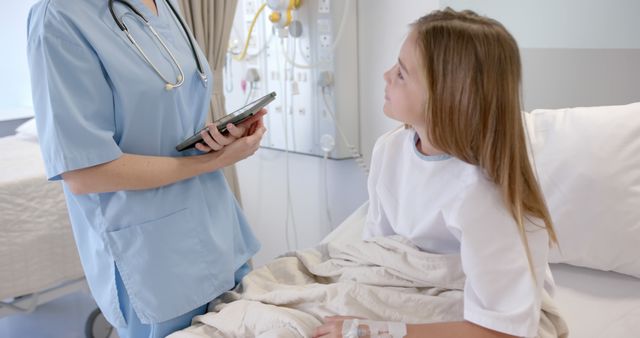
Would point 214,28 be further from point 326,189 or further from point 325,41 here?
point 326,189

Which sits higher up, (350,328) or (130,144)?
(130,144)

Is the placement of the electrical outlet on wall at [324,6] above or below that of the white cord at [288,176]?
above

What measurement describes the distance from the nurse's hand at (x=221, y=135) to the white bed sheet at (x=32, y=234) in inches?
40.0

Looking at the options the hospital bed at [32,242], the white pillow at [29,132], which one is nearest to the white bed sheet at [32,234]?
the hospital bed at [32,242]

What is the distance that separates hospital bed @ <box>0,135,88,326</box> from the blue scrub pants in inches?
33.5

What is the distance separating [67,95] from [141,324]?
0.47 m

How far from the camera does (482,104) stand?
1.13 metres

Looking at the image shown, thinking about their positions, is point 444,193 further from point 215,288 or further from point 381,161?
point 215,288

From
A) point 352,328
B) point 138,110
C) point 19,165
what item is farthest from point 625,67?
point 19,165

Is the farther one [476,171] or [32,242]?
[32,242]

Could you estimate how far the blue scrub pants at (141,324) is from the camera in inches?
49.1

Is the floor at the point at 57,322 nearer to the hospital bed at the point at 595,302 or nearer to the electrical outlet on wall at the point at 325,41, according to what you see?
the electrical outlet on wall at the point at 325,41

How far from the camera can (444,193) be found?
121 cm

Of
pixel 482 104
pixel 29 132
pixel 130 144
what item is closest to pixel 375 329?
pixel 482 104
